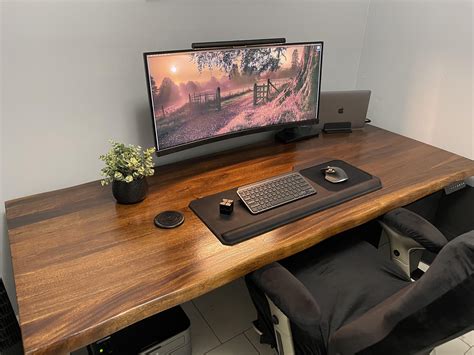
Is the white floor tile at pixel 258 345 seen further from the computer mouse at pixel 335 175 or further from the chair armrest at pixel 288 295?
the computer mouse at pixel 335 175

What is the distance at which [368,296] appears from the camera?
1186mm

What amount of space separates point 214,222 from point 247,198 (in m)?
0.15

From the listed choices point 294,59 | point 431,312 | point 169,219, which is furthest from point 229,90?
point 431,312

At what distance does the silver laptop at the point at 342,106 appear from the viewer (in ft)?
5.91

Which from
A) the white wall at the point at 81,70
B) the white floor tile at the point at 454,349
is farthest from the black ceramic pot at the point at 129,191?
the white floor tile at the point at 454,349

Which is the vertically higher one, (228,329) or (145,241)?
(145,241)

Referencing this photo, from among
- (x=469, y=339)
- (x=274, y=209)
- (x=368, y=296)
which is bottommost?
(x=469, y=339)

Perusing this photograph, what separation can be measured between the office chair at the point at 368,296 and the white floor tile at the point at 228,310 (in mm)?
295

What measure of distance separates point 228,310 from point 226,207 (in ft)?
2.56

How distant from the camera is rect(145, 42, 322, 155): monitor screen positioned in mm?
1244

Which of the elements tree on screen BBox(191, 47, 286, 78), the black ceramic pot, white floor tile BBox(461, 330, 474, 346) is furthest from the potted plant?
white floor tile BBox(461, 330, 474, 346)

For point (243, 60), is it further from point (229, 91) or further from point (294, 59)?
point (294, 59)

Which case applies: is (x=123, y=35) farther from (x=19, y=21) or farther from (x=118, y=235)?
(x=118, y=235)

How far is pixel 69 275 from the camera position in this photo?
91cm
